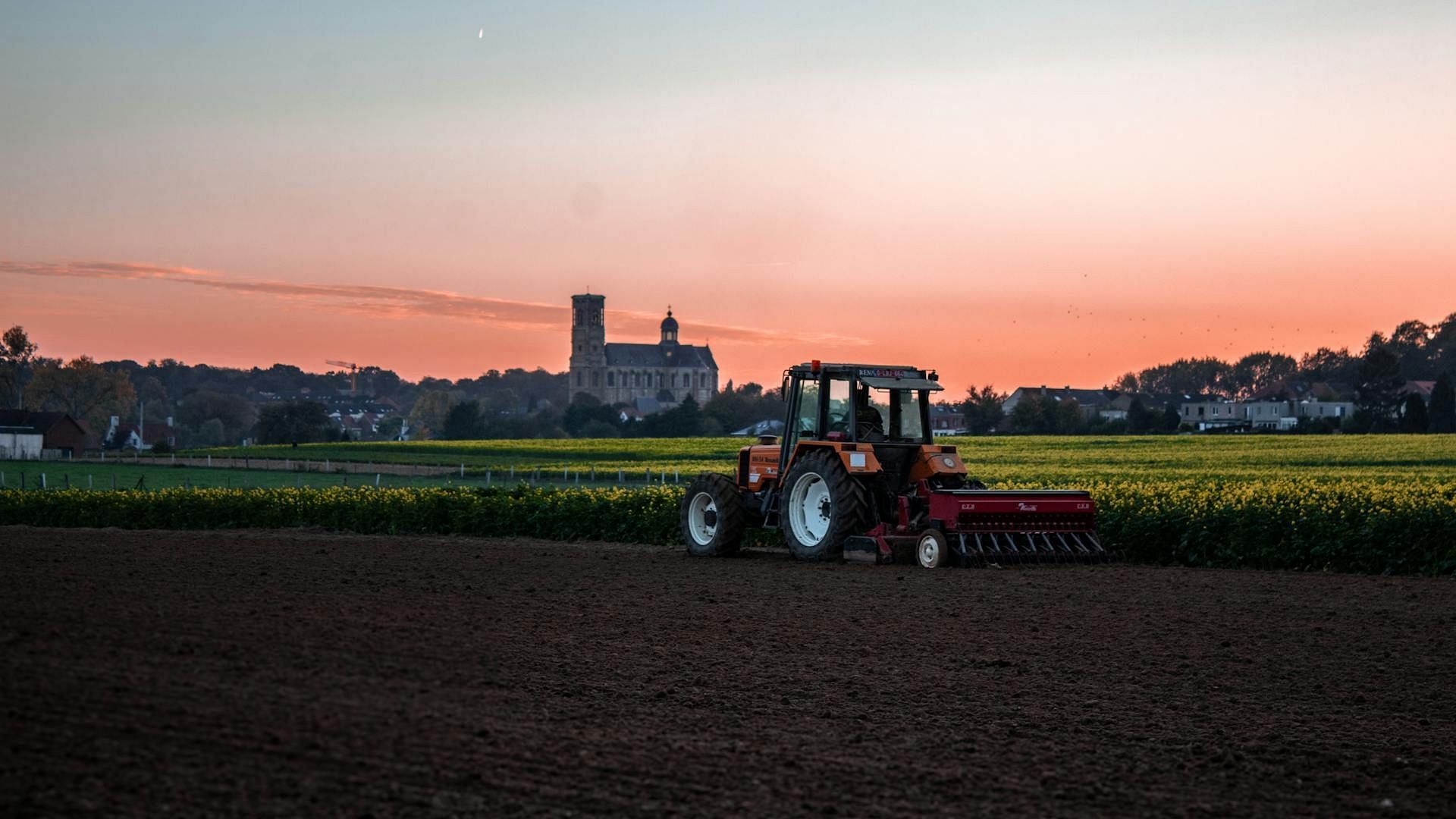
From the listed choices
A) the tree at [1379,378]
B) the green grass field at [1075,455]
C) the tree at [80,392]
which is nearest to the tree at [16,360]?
the tree at [80,392]

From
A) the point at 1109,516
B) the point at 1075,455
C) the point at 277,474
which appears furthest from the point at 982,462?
the point at 277,474

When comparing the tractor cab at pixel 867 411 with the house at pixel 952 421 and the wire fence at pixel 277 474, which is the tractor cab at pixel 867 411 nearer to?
the wire fence at pixel 277 474

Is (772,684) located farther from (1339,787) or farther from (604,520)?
(604,520)

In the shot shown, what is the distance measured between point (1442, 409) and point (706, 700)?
92489 millimetres

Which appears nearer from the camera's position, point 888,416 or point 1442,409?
point 888,416

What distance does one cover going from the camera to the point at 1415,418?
9056cm

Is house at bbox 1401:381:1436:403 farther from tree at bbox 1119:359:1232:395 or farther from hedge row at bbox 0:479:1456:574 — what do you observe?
hedge row at bbox 0:479:1456:574

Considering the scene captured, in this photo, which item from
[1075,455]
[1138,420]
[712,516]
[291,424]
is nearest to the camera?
[712,516]

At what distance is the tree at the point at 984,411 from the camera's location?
88812 millimetres

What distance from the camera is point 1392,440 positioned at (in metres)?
64.0

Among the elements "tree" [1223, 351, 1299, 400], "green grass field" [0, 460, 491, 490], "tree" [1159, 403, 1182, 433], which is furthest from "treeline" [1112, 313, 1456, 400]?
"green grass field" [0, 460, 491, 490]

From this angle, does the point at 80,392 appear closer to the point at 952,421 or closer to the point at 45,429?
the point at 45,429

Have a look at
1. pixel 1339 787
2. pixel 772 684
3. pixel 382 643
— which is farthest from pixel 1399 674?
pixel 382 643

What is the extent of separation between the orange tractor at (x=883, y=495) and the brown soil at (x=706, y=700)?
2791 millimetres
